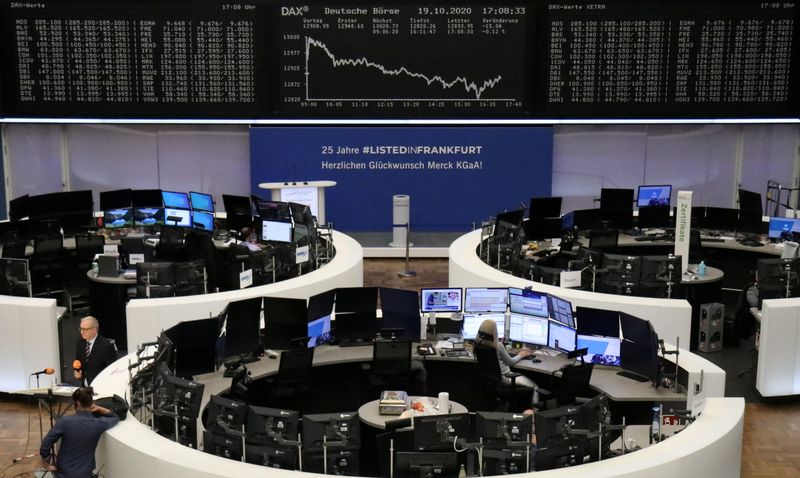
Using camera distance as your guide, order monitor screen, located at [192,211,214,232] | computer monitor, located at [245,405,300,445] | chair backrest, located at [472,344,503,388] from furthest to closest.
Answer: monitor screen, located at [192,211,214,232], chair backrest, located at [472,344,503,388], computer monitor, located at [245,405,300,445]

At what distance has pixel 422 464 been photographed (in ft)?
22.7

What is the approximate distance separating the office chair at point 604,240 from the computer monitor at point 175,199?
17.9ft

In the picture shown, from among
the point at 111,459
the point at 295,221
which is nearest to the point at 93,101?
the point at 295,221

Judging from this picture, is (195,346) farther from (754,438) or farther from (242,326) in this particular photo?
(754,438)

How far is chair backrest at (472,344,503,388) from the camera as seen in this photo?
30.1 feet

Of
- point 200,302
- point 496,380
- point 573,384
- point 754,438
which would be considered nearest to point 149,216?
point 200,302

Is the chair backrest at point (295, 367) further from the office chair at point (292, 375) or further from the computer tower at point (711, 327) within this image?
the computer tower at point (711, 327)

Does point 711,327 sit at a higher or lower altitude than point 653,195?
lower

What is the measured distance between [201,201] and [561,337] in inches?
258

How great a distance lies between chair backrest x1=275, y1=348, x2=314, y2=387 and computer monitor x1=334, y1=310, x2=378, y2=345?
78 cm

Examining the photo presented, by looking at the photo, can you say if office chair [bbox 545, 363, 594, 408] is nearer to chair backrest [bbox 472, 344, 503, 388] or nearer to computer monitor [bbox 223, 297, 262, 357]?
chair backrest [bbox 472, 344, 503, 388]

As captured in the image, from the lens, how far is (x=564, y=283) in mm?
11023

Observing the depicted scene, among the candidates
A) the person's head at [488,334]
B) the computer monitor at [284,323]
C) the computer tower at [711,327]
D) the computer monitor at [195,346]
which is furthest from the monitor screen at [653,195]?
the computer monitor at [195,346]

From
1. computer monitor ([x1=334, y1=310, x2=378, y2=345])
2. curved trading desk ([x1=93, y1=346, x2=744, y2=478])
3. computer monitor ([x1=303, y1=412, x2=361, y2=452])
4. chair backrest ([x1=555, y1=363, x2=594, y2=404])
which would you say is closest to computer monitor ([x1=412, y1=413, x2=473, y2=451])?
computer monitor ([x1=303, y1=412, x2=361, y2=452])
